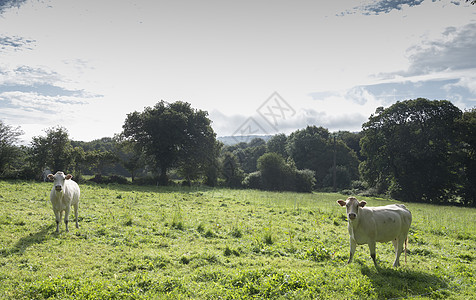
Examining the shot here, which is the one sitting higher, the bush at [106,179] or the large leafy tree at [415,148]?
the large leafy tree at [415,148]

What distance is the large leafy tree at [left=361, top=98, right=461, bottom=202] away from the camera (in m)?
35.3

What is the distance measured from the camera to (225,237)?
39.0ft

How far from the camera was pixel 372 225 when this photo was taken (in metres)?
8.67

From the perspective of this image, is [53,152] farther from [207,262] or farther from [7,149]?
[207,262]

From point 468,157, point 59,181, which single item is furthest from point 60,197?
A: point 468,157

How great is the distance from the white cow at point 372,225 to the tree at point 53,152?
32.7 m

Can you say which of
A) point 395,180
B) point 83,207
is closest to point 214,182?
point 395,180

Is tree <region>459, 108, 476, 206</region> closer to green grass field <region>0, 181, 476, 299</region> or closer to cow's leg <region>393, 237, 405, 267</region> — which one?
green grass field <region>0, 181, 476, 299</region>

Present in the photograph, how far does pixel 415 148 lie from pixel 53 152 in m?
42.8

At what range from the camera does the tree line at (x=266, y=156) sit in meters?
32.8

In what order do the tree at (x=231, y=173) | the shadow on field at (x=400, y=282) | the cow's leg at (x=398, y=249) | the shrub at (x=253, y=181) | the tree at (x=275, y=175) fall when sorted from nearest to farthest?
the shadow on field at (x=400, y=282) → the cow's leg at (x=398, y=249) → the tree at (x=275, y=175) → the shrub at (x=253, y=181) → the tree at (x=231, y=173)

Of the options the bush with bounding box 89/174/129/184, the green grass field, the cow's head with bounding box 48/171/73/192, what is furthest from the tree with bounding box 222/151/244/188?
the cow's head with bounding box 48/171/73/192

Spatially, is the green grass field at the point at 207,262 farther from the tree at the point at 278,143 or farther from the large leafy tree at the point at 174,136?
the tree at the point at 278,143

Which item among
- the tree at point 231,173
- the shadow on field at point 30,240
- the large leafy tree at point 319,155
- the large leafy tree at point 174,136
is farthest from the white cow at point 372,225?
the large leafy tree at point 319,155
